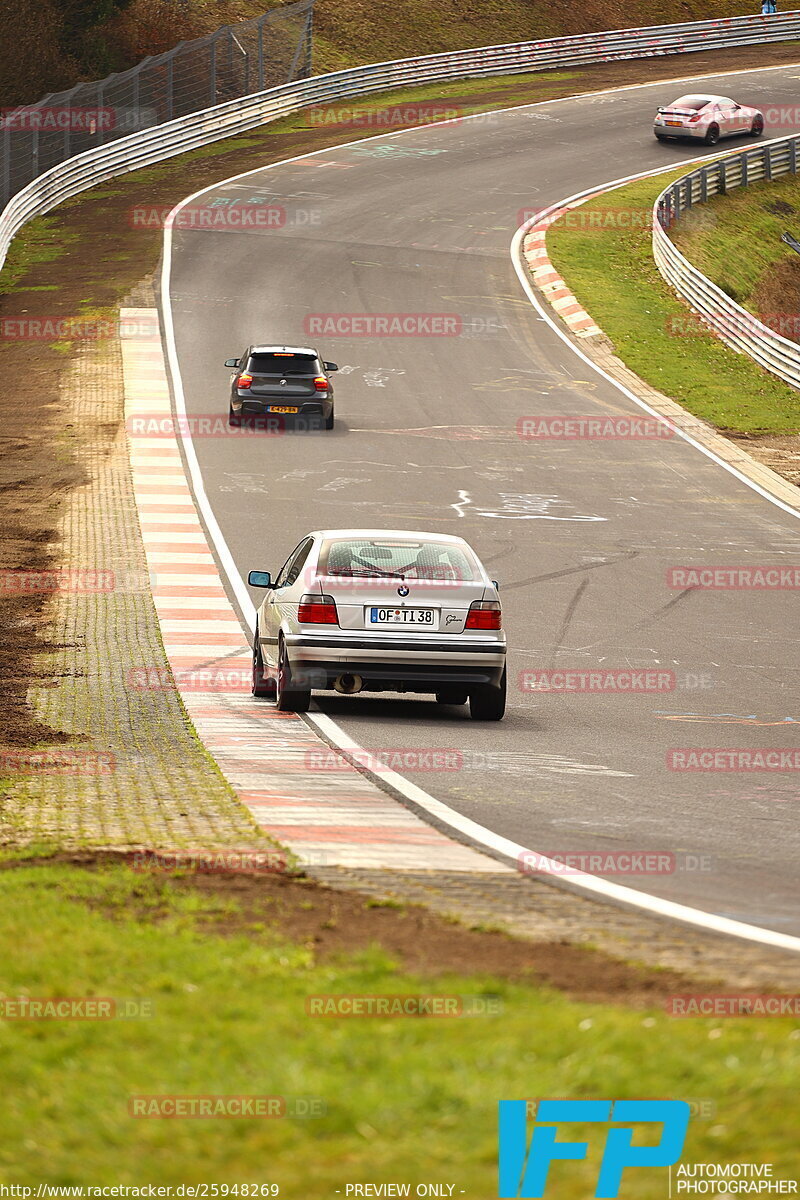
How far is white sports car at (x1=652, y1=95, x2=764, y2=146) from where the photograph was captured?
185ft

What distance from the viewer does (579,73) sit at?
67500 mm

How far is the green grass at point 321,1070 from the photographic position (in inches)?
159

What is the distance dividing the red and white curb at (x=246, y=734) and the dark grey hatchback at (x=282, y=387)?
2.83m

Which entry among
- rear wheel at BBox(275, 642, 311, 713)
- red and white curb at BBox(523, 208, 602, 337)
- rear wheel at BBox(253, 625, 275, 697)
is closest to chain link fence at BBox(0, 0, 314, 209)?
red and white curb at BBox(523, 208, 602, 337)

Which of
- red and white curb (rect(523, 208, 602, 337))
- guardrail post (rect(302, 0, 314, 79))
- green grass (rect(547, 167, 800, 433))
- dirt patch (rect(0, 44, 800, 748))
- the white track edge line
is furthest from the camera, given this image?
guardrail post (rect(302, 0, 314, 79))

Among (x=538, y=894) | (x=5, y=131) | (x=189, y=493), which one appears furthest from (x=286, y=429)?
(x=538, y=894)

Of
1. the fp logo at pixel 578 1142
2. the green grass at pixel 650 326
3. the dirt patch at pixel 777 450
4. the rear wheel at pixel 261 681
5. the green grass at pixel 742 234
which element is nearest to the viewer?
the fp logo at pixel 578 1142

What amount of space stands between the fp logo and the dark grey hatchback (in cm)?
2548

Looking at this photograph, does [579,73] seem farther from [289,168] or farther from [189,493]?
[189,493]

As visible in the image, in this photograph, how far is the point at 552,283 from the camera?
41.5 meters

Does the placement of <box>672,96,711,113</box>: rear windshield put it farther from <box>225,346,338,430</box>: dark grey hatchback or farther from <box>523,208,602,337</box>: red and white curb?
<box>225,346,338,430</box>: dark grey hatchback

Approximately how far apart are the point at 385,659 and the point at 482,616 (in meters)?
0.89

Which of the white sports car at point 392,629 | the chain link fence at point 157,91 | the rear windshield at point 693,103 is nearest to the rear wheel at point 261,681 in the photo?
the white sports car at point 392,629

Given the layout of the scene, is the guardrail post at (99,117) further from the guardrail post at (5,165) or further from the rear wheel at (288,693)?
the rear wheel at (288,693)
